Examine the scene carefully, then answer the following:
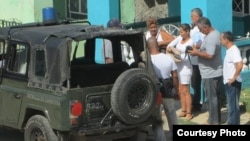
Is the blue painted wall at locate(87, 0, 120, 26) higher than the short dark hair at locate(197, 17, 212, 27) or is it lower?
higher

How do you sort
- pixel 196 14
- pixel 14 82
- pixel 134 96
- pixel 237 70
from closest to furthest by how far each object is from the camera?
pixel 134 96
pixel 14 82
pixel 237 70
pixel 196 14

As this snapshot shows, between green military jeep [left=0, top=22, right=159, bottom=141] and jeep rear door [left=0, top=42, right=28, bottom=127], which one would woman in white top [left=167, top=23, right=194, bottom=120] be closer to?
green military jeep [left=0, top=22, right=159, bottom=141]

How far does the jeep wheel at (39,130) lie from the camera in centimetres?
714

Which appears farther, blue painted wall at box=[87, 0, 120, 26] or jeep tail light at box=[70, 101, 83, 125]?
blue painted wall at box=[87, 0, 120, 26]

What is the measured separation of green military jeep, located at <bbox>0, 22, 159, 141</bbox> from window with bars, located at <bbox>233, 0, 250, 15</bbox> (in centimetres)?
750

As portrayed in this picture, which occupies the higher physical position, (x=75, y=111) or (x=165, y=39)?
(x=165, y=39)

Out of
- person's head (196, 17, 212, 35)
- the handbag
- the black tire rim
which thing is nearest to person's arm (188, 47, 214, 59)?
person's head (196, 17, 212, 35)

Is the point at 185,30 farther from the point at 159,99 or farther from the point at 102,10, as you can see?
the point at 102,10

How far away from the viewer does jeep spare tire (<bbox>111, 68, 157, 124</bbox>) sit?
7066 millimetres

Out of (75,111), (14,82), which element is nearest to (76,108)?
(75,111)

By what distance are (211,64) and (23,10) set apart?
806 cm

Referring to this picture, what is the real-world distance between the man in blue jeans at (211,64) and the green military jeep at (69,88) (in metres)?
1.52

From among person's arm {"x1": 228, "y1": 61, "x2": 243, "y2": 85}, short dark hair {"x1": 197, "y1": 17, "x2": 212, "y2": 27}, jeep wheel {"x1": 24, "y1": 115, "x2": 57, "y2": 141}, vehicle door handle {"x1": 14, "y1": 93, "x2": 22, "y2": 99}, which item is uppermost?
short dark hair {"x1": 197, "y1": 17, "x2": 212, "y2": 27}

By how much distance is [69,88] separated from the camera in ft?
22.8
